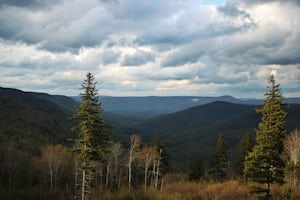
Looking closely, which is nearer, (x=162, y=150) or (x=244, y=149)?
(x=162, y=150)

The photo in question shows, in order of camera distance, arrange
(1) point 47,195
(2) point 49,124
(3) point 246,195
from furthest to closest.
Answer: (2) point 49,124, (1) point 47,195, (3) point 246,195

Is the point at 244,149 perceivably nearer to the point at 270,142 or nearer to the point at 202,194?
the point at 202,194

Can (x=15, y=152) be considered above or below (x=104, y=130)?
below

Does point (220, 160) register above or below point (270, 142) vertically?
below

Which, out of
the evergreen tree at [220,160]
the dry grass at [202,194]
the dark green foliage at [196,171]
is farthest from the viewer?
the dark green foliage at [196,171]

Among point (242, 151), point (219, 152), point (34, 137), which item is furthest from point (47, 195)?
point (34, 137)

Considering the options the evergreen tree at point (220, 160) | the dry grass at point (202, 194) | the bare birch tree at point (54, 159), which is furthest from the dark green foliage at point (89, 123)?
the evergreen tree at point (220, 160)

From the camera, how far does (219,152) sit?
64.5 metres

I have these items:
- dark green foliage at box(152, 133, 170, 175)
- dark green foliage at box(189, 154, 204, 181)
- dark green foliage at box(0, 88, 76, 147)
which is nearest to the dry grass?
dark green foliage at box(152, 133, 170, 175)

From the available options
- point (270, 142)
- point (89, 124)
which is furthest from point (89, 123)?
point (270, 142)

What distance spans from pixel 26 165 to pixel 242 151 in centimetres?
4462

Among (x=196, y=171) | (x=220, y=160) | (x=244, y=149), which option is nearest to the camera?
(x=244, y=149)

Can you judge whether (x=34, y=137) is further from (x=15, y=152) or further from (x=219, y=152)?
(x=219, y=152)

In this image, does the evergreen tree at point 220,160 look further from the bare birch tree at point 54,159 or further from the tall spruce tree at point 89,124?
the tall spruce tree at point 89,124
